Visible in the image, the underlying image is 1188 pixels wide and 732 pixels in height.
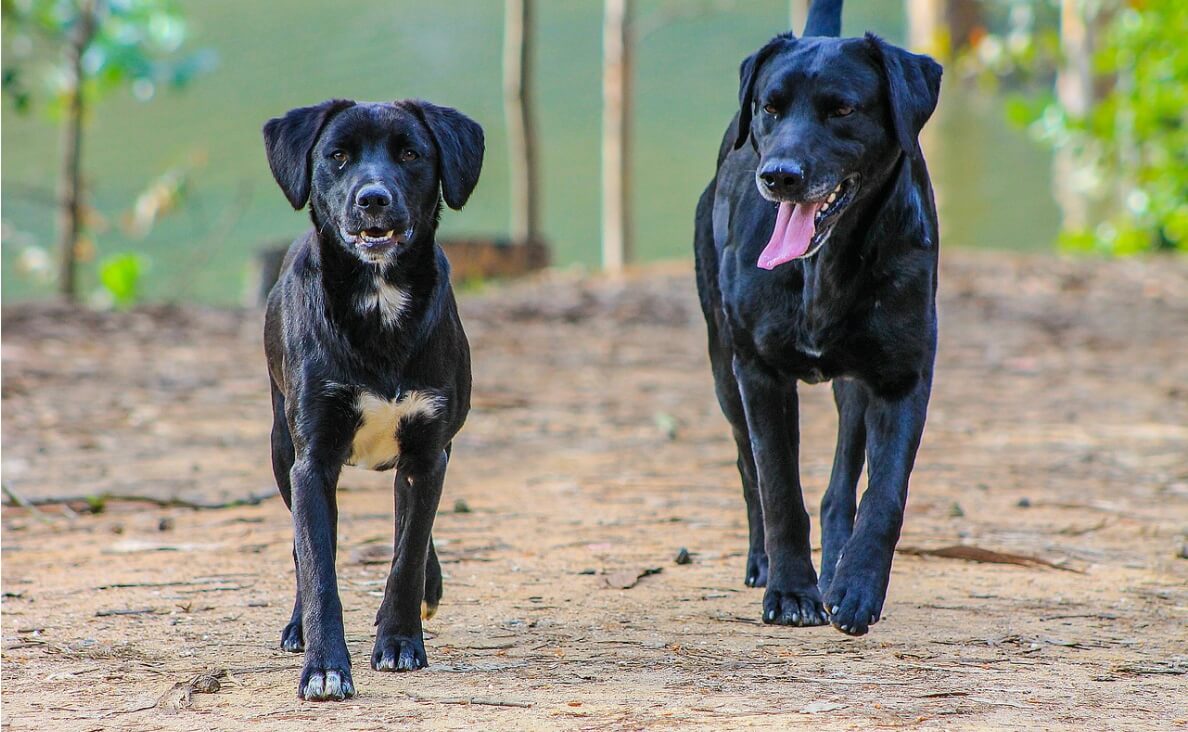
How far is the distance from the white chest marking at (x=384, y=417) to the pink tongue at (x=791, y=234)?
98 cm

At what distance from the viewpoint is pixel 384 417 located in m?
3.89

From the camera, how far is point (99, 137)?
64.0 feet

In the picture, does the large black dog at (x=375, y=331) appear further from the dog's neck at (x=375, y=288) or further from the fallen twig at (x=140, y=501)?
the fallen twig at (x=140, y=501)

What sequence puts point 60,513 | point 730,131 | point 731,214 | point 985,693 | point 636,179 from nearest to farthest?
point 985,693 → point 731,214 → point 730,131 → point 60,513 → point 636,179

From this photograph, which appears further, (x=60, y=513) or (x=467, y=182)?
(x=60, y=513)

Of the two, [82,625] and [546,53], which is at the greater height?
[546,53]

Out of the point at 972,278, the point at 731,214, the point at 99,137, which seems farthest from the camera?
the point at 99,137

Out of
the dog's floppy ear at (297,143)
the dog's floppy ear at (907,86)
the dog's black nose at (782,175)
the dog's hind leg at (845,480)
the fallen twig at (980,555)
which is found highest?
the dog's floppy ear at (907,86)

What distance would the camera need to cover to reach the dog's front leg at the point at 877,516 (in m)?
3.96

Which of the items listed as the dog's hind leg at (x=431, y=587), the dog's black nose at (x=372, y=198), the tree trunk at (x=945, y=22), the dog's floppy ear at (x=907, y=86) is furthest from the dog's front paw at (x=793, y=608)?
the tree trunk at (x=945, y=22)

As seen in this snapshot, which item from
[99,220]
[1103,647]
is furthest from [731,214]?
[99,220]

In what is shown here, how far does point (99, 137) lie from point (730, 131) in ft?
52.8

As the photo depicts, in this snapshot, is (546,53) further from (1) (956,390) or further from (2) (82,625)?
(2) (82,625)

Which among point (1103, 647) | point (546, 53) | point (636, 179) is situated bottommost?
point (1103, 647)
